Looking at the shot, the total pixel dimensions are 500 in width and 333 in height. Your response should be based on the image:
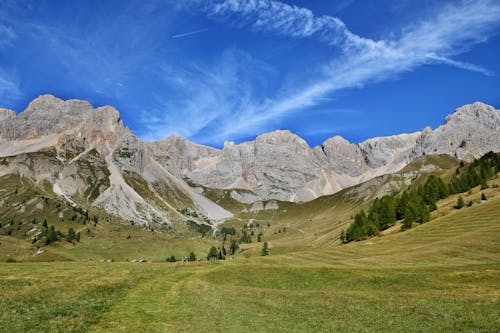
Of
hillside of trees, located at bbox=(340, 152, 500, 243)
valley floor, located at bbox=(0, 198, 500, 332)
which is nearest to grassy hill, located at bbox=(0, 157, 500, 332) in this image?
valley floor, located at bbox=(0, 198, 500, 332)

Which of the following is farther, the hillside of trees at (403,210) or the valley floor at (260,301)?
the hillside of trees at (403,210)

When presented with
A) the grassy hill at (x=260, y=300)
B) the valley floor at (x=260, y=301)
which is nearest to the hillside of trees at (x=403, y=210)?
the grassy hill at (x=260, y=300)

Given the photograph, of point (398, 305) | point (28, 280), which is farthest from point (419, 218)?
point (28, 280)

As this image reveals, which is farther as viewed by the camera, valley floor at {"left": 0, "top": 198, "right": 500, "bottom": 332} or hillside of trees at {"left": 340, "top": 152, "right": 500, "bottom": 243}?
hillside of trees at {"left": 340, "top": 152, "right": 500, "bottom": 243}

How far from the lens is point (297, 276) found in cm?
5309

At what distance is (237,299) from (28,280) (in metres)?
22.4

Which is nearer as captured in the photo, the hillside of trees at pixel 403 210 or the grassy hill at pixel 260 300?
the grassy hill at pixel 260 300

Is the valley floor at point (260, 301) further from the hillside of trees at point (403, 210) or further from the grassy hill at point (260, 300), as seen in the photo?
the hillside of trees at point (403, 210)

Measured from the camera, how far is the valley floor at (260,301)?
26312 millimetres

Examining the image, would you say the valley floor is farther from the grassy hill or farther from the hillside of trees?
the hillside of trees

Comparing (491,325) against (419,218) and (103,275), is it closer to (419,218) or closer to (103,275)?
(103,275)

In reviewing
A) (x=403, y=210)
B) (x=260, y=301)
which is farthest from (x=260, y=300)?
(x=403, y=210)

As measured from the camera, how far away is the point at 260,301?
37.4m

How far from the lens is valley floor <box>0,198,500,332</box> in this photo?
86.3ft
